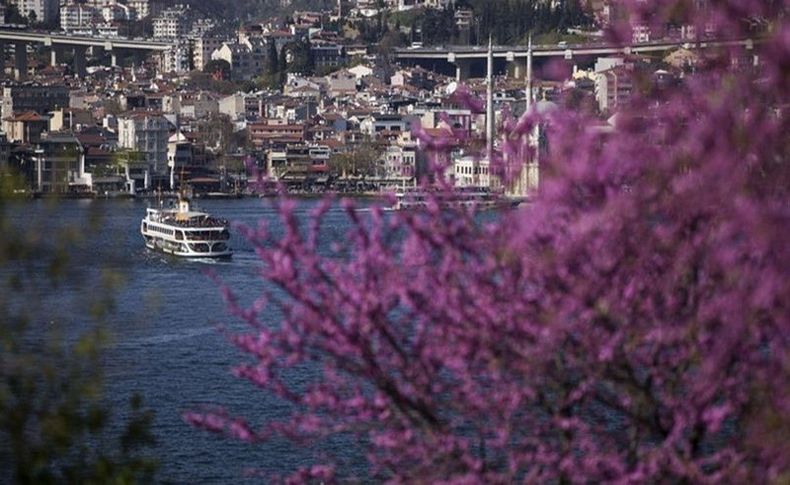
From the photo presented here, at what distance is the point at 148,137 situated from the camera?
2105cm

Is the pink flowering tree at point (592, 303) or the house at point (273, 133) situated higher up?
the pink flowering tree at point (592, 303)

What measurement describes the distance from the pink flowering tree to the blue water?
0.37 meters

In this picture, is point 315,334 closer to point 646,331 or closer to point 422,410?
point 422,410

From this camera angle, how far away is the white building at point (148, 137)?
2067 cm

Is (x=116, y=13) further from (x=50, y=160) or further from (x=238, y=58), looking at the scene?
(x=50, y=160)

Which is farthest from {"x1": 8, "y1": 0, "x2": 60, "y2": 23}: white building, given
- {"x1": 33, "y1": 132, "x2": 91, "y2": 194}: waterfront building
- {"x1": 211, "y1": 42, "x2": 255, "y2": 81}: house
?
{"x1": 33, "y1": 132, "x2": 91, "y2": 194}: waterfront building

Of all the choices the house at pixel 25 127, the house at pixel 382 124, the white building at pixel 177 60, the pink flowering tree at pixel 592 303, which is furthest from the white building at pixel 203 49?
the pink flowering tree at pixel 592 303

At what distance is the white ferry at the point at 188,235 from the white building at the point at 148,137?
7.49 m

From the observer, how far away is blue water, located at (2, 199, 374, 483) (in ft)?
9.43

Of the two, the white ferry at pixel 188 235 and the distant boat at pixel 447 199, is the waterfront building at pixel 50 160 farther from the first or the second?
the distant boat at pixel 447 199

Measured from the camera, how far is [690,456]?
169cm

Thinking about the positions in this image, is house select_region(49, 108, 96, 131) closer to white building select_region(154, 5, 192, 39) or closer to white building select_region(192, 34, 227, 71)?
white building select_region(192, 34, 227, 71)

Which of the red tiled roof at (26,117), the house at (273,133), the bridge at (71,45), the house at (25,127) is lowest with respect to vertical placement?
the house at (273,133)

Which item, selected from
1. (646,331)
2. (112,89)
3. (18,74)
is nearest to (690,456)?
(646,331)
